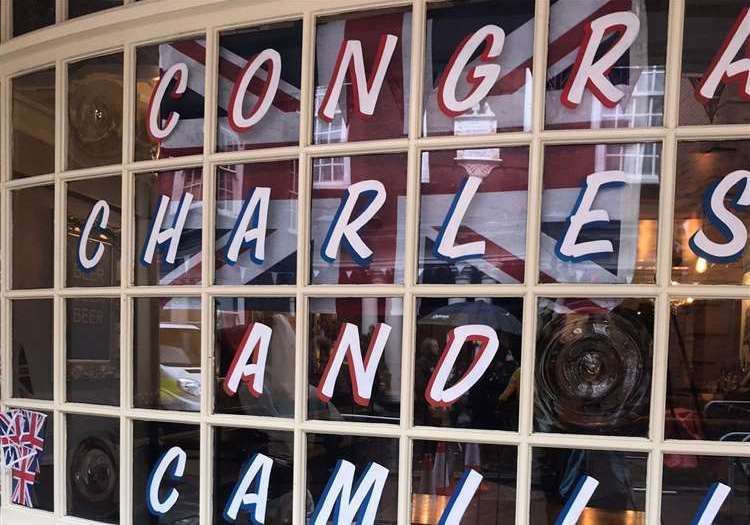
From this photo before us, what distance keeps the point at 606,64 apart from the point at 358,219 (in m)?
1.02

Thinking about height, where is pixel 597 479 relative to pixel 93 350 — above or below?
Result: below

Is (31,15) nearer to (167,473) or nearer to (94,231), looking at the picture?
(94,231)

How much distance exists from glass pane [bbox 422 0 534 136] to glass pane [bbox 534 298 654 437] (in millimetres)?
685

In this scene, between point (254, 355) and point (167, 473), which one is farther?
point (167, 473)

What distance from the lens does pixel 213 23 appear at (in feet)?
7.37

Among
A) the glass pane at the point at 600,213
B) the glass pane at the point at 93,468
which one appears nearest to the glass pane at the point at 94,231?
the glass pane at the point at 93,468

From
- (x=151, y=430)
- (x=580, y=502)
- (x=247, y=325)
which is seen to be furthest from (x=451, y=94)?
(x=151, y=430)

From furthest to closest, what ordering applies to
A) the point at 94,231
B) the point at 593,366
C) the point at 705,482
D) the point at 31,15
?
the point at 31,15, the point at 94,231, the point at 593,366, the point at 705,482

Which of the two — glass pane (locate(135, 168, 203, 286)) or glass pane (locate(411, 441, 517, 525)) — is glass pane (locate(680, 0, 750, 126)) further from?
glass pane (locate(135, 168, 203, 286))

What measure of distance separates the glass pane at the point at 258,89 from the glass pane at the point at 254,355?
2.12 feet

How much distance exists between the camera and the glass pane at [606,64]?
6.11 feet

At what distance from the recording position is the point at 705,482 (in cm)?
182

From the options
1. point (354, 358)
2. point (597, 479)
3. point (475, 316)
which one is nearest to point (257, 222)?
point (354, 358)

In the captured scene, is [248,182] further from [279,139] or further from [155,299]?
[155,299]
